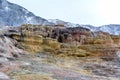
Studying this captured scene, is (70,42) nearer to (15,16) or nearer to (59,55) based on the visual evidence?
(59,55)

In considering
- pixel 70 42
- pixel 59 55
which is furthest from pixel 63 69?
pixel 70 42

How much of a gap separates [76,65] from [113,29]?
11090 centimetres

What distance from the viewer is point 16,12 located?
12875 cm

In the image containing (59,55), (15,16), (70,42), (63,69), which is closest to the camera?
(63,69)

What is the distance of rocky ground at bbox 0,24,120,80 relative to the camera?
23.4 m

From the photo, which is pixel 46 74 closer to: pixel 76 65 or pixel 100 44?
pixel 76 65

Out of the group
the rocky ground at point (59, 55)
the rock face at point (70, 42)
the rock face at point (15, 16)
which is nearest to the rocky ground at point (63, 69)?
the rocky ground at point (59, 55)

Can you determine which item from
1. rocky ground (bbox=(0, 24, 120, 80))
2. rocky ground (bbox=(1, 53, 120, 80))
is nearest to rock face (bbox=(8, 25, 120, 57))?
rocky ground (bbox=(0, 24, 120, 80))

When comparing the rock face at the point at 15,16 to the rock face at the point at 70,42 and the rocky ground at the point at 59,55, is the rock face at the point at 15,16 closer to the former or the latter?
the rock face at the point at 70,42

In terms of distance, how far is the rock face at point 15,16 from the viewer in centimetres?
12306

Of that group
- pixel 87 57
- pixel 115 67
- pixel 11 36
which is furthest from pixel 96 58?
pixel 11 36

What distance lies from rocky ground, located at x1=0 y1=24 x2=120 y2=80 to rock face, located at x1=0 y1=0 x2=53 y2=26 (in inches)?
3080

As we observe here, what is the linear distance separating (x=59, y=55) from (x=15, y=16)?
308 ft

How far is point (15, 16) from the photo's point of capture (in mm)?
126688
